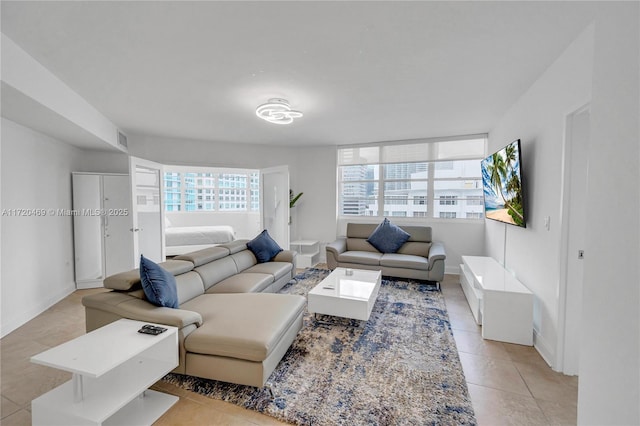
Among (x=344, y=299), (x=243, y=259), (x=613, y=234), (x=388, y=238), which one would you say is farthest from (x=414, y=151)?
(x=613, y=234)

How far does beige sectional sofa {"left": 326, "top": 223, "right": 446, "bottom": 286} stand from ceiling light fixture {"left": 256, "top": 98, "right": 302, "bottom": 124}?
8.02 feet

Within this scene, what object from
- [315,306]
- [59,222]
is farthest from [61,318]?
[315,306]

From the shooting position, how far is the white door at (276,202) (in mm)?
5414

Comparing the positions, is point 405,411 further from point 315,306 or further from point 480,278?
point 480,278

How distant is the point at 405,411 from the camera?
177 centimetres

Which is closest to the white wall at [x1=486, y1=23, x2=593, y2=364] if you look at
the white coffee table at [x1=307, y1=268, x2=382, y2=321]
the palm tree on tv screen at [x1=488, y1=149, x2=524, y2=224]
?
the palm tree on tv screen at [x1=488, y1=149, x2=524, y2=224]

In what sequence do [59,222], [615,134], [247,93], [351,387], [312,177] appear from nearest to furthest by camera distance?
[615,134]
[351,387]
[247,93]
[59,222]
[312,177]

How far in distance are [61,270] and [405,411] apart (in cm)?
469

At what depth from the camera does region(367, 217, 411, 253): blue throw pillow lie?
4.96m

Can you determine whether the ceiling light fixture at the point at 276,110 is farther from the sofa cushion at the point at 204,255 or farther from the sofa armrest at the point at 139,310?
the sofa armrest at the point at 139,310

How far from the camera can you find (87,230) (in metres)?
4.22

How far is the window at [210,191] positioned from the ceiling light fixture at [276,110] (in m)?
4.49

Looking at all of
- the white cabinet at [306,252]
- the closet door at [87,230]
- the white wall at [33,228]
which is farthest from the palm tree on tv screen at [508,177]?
the closet door at [87,230]

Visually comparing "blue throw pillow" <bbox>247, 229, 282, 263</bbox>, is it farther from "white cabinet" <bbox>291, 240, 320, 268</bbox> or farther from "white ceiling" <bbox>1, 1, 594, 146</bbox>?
"white ceiling" <bbox>1, 1, 594, 146</bbox>
